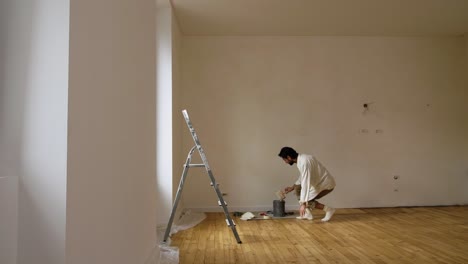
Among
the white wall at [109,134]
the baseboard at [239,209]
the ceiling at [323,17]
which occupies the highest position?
the ceiling at [323,17]

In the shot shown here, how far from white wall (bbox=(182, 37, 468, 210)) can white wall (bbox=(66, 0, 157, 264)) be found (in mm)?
3010

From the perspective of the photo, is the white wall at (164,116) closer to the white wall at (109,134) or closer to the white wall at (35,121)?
the white wall at (109,134)

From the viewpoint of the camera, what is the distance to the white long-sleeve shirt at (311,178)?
4.36 meters

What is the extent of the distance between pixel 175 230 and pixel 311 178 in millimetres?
2008

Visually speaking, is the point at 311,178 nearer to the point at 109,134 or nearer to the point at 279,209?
the point at 279,209

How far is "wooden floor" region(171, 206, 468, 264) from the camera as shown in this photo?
2711mm

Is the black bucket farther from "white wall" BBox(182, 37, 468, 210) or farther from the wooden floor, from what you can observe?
"white wall" BBox(182, 37, 468, 210)

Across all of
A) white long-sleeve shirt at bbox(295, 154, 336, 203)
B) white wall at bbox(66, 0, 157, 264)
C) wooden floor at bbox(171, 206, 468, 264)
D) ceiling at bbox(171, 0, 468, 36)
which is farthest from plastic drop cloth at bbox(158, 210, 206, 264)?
ceiling at bbox(171, 0, 468, 36)

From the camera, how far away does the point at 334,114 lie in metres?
5.33

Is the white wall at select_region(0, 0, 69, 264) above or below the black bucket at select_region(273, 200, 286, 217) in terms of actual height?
above

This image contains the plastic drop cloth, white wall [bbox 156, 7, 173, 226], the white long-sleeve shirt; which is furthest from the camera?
the white long-sleeve shirt

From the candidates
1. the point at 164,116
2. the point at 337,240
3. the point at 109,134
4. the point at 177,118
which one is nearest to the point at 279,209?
the point at 337,240

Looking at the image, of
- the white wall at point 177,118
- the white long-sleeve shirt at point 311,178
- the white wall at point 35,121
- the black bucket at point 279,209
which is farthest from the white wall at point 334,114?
the white wall at point 35,121

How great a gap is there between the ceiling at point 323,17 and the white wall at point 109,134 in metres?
2.34
